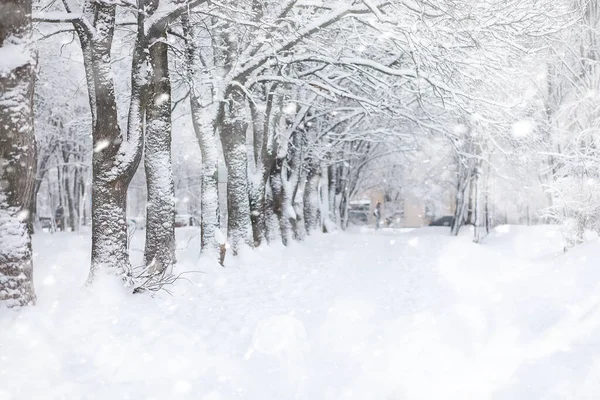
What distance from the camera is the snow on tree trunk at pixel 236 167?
1345 cm

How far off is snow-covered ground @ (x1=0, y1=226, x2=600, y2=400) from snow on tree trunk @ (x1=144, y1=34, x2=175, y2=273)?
0.76 metres

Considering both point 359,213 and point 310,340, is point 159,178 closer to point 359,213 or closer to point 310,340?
point 310,340

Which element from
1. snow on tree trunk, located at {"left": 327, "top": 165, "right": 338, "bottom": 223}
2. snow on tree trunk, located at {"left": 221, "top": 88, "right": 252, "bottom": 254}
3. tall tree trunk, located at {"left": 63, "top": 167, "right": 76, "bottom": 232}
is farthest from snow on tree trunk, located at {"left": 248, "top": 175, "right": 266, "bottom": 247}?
tall tree trunk, located at {"left": 63, "top": 167, "right": 76, "bottom": 232}

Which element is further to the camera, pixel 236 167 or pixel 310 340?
pixel 236 167

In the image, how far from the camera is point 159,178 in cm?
955

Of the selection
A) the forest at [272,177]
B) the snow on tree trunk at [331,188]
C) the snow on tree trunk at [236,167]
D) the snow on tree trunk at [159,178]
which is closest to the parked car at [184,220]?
the snow on tree trunk at [331,188]

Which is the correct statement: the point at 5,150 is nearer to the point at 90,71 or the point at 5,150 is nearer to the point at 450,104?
the point at 90,71

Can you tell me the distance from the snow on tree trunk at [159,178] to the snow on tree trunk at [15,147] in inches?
122

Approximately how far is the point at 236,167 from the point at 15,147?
796 cm

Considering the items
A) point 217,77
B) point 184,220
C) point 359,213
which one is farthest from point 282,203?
point 359,213

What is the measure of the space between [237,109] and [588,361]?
34.2 feet

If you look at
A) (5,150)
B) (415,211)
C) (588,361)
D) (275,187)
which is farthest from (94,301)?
(415,211)

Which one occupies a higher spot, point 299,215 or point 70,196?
point 70,196

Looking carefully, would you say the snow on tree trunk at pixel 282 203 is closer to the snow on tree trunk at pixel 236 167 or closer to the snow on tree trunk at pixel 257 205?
the snow on tree trunk at pixel 257 205
